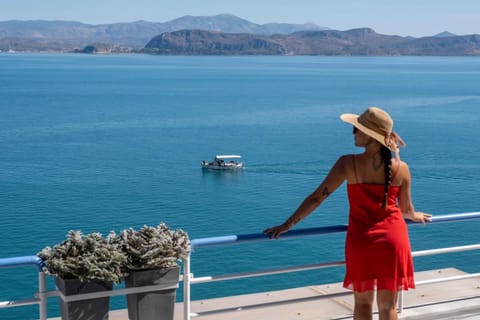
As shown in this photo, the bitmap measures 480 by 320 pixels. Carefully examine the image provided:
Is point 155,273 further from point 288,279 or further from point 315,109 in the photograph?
point 315,109

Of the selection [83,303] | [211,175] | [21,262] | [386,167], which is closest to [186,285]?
[83,303]

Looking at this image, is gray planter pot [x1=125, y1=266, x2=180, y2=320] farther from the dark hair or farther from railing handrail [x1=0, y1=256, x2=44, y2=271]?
the dark hair

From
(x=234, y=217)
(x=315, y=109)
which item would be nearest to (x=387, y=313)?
(x=234, y=217)

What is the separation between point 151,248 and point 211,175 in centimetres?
4759

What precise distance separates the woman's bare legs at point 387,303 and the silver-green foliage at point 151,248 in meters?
1.03

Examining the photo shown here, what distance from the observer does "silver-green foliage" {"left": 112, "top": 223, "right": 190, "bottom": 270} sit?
144 inches

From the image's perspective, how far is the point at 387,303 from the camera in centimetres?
356

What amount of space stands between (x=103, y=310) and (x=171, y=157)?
2052 inches

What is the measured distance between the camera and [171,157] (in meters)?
55.6

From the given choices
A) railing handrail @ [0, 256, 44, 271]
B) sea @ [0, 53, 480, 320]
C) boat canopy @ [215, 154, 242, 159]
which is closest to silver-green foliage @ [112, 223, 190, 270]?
railing handrail @ [0, 256, 44, 271]

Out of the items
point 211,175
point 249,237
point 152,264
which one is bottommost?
point 211,175

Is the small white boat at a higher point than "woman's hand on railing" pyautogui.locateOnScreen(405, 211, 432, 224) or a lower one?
lower

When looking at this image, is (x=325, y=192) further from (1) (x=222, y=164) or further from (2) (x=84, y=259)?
(1) (x=222, y=164)

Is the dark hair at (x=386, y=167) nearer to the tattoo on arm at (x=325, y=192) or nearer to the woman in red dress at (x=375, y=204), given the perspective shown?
the woman in red dress at (x=375, y=204)
